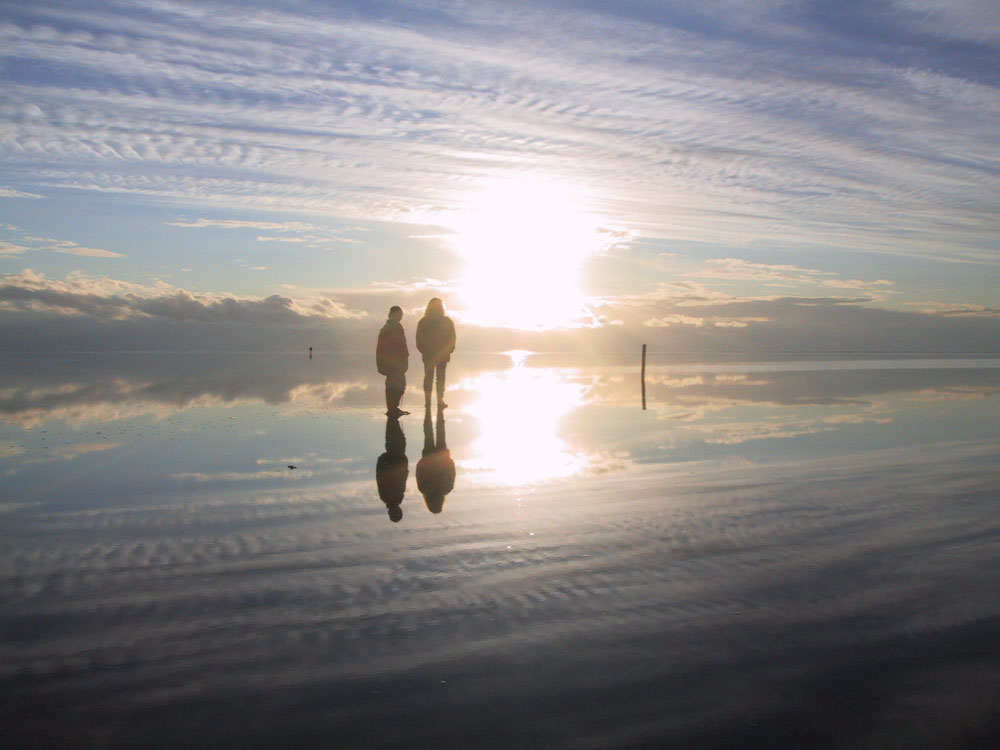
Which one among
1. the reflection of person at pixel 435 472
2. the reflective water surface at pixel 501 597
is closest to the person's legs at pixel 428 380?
the reflection of person at pixel 435 472

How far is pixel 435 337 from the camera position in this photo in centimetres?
2123

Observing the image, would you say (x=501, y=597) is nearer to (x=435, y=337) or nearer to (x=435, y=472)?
(x=435, y=472)

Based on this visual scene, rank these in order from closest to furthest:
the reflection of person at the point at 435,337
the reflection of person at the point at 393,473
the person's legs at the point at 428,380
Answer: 1. the reflection of person at the point at 393,473
2. the person's legs at the point at 428,380
3. the reflection of person at the point at 435,337

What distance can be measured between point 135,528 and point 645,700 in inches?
220

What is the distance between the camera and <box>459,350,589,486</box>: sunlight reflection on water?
1137 centimetres

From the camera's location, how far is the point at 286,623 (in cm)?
519

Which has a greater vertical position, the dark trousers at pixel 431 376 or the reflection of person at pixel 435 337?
the reflection of person at pixel 435 337

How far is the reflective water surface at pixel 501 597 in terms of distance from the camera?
12.9ft

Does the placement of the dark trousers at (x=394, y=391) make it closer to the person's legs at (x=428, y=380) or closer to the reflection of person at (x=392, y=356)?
the reflection of person at (x=392, y=356)

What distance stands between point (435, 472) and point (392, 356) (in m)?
9.61

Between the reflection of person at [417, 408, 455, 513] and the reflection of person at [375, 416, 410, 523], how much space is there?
24cm

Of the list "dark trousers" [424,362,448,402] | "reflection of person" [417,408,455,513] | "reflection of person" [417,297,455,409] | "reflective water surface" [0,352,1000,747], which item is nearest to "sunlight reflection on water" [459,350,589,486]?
"reflective water surface" [0,352,1000,747]

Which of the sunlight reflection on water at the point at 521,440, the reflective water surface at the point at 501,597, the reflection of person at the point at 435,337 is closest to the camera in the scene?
the reflective water surface at the point at 501,597

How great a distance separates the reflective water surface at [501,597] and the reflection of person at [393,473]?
0.06m
